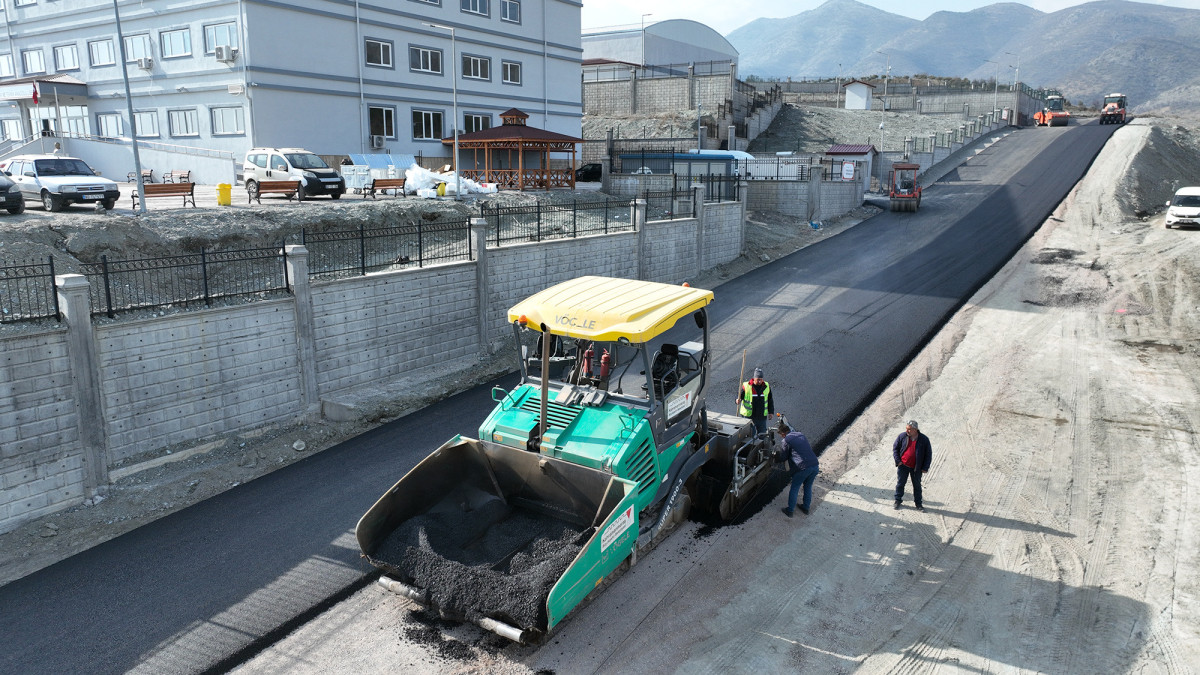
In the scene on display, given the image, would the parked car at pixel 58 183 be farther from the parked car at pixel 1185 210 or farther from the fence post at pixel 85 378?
the parked car at pixel 1185 210

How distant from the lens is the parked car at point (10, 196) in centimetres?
1725

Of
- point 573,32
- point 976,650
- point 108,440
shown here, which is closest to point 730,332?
point 976,650

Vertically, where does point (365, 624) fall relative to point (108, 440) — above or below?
below

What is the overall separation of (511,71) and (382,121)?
31.0ft

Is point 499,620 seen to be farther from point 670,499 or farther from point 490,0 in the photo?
point 490,0

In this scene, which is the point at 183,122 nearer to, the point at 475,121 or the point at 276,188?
the point at 475,121

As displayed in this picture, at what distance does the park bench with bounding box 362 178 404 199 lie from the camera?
2572 cm

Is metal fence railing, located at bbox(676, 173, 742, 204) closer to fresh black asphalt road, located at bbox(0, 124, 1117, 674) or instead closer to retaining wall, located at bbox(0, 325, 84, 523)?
fresh black asphalt road, located at bbox(0, 124, 1117, 674)

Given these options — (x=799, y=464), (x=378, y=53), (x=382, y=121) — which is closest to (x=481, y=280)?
(x=799, y=464)

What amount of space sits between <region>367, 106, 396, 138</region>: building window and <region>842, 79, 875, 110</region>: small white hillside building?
44.0 metres

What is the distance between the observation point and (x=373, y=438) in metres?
12.7

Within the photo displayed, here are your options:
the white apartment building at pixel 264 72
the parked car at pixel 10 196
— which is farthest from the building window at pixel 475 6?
the parked car at pixel 10 196

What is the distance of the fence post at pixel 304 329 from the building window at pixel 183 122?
23.9m

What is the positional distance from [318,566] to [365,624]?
138 cm
